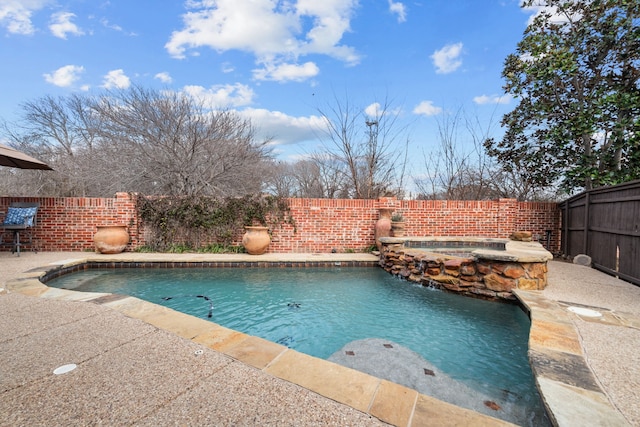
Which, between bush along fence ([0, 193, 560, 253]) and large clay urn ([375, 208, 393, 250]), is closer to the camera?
bush along fence ([0, 193, 560, 253])

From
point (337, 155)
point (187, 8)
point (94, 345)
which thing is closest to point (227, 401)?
point (94, 345)

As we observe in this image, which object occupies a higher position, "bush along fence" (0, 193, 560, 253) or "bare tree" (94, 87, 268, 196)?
"bare tree" (94, 87, 268, 196)

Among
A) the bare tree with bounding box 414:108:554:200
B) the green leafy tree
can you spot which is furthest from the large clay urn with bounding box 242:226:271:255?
the green leafy tree

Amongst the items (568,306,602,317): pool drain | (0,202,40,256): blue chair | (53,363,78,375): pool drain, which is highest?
(0,202,40,256): blue chair

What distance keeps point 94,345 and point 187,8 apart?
22.2 feet

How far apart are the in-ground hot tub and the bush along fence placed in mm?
1723

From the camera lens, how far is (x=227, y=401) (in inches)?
54.7

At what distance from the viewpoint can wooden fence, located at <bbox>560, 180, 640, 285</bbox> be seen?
419 cm

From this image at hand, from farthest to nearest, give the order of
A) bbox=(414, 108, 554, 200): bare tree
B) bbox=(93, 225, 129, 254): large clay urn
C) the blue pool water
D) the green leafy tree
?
bbox=(414, 108, 554, 200): bare tree < the green leafy tree < bbox=(93, 225, 129, 254): large clay urn < the blue pool water

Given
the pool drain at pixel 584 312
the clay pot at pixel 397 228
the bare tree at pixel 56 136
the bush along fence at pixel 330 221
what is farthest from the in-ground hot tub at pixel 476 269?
the bare tree at pixel 56 136

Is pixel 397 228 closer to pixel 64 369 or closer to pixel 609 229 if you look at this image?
pixel 609 229

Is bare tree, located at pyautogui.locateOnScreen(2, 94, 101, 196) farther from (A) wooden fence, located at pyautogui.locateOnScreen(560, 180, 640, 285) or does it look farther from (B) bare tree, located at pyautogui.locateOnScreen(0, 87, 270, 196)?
(A) wooden fence, located at pyautogui.locateOnScreen(560, 180, 640, 285)

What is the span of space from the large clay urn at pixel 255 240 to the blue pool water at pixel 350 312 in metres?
1.00

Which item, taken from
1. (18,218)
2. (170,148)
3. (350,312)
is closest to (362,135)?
(170,148)
